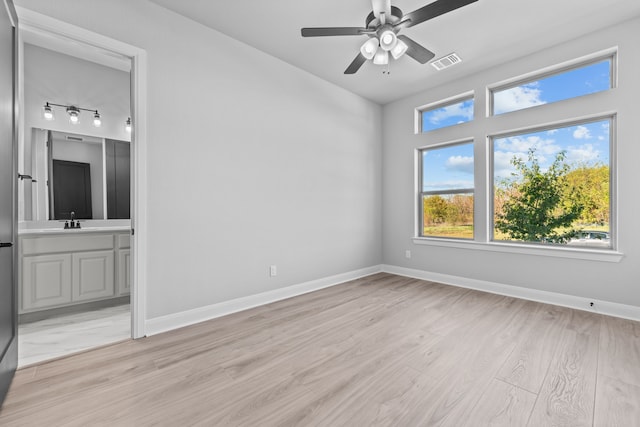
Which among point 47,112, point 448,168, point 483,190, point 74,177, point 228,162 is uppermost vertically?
point 47,112

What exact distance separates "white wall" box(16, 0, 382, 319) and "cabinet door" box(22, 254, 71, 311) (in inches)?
48.8

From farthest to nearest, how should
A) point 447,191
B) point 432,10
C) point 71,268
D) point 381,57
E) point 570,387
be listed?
point 447,191 < point 71,268 < point 381,57 < point 432,10 < point 570,387

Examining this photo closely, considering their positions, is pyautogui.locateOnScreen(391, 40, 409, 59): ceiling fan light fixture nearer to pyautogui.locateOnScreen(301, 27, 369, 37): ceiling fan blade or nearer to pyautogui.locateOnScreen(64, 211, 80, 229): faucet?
pyautogui.locateOnScreen(301, 27, 369, 37): ceiling fan blade

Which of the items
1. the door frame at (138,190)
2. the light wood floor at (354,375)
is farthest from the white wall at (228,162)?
the light wood floor at (354,375)

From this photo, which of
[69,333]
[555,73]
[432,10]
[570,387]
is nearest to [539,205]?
[555,73]

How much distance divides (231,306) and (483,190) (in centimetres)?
357

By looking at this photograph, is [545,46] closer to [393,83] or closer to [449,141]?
[449,141]

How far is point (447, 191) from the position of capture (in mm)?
4316

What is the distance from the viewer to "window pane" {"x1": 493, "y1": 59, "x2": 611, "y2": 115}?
3.08m

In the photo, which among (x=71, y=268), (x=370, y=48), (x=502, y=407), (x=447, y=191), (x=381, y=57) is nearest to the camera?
(x=502, y=407)

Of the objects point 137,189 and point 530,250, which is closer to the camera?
point 137,189

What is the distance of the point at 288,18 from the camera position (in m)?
2.76

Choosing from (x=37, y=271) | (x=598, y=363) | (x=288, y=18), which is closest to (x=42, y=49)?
(x=37, y=271)

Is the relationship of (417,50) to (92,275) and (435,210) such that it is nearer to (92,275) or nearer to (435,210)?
(435,210)
